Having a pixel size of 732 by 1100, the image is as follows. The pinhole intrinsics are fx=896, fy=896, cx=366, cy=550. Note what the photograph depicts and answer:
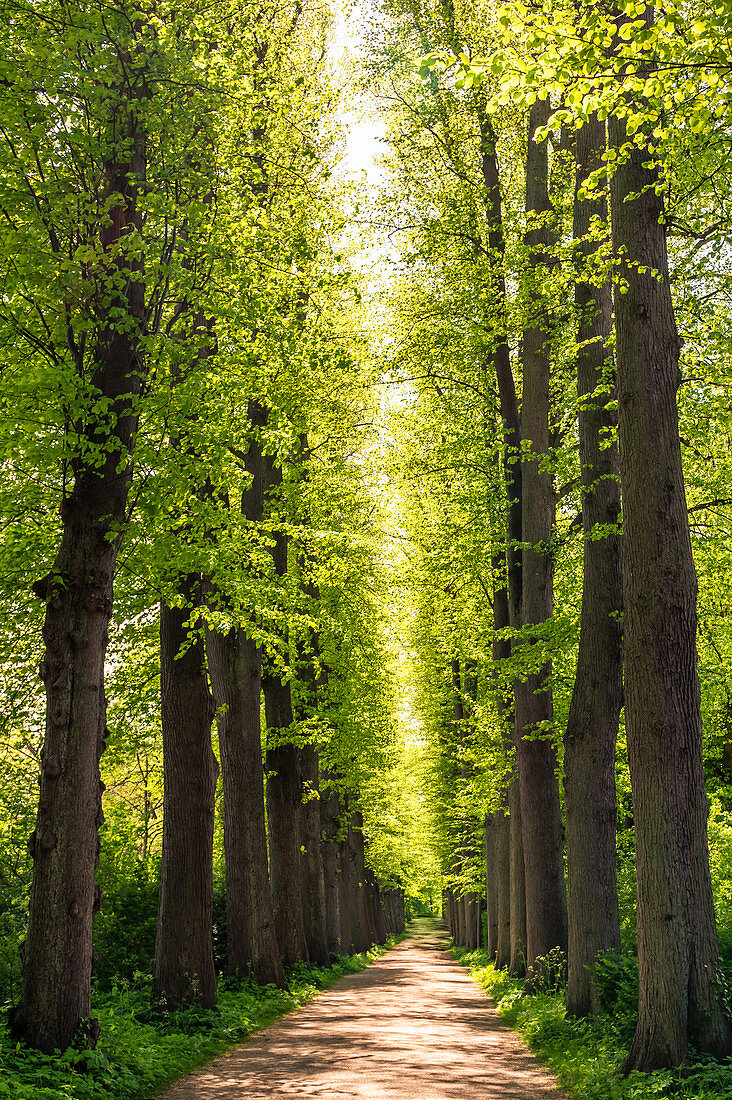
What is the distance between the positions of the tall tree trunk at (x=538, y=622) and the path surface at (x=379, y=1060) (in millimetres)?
1906

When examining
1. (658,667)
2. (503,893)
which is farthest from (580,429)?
(503,893)

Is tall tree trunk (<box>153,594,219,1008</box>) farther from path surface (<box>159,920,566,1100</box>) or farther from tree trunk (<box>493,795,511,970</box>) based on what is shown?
tree trunk (<box>493,795,511,970</box>)

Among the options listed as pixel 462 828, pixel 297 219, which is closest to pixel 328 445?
pixel 297 219

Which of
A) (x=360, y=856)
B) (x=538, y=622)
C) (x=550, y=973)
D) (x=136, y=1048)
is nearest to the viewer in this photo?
(x=136, y=1048)

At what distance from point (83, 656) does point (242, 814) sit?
758 cm

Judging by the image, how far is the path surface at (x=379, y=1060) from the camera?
8.23m

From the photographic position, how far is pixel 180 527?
37.3 ft

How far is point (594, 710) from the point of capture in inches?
446

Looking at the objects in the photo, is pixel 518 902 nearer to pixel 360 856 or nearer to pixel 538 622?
pixel 538 622

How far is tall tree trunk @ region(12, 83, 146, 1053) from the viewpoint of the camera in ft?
26.5

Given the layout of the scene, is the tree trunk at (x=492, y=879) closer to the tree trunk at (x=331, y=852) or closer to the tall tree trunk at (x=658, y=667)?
the tree trunk at (x=331, y=852)

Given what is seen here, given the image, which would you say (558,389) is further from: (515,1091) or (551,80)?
(515,1091)

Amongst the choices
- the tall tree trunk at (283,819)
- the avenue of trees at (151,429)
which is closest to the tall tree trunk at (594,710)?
the avenue of trees at (151,429)

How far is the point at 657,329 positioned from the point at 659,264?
67 cm
